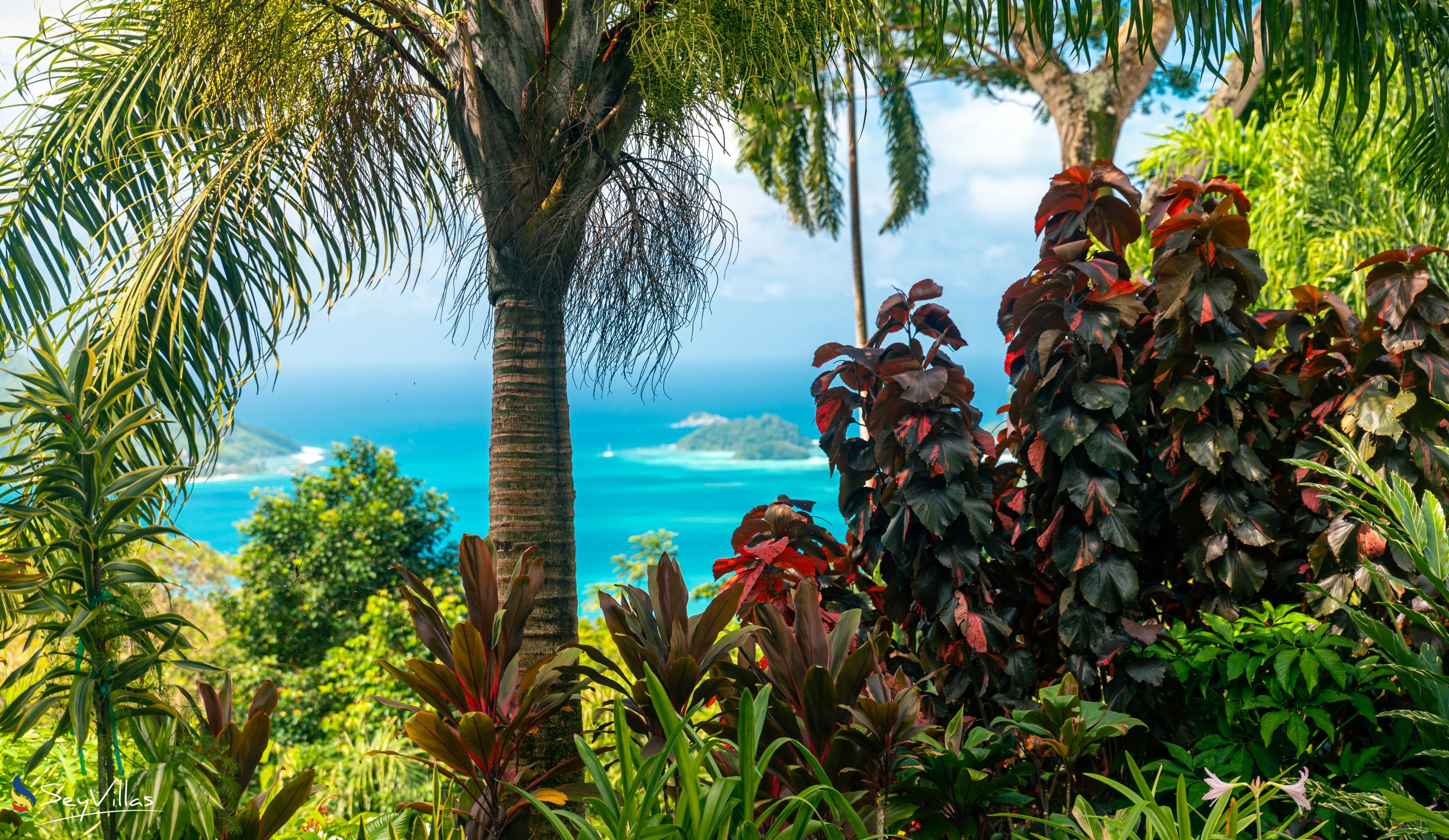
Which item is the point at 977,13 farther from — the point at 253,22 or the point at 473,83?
the point at 253,22

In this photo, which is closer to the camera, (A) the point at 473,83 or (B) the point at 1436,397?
(B) the point at 1436,397

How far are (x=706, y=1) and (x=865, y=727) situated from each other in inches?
67.8

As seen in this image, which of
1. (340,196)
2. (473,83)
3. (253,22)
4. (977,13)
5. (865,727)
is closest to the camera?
(865,727)

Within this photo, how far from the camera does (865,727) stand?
1525 mm

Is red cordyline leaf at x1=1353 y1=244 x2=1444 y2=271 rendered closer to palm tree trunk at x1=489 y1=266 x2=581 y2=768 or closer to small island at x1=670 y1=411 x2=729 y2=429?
palm tree trunk at x1=489 y1=266 x2=581 y2=768

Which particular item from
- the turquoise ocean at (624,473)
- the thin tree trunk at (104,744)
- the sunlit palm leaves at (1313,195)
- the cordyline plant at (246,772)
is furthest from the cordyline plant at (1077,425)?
the turquoise ocean at (624,473)

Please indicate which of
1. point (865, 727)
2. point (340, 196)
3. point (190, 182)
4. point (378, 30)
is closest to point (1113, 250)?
point (865, 727)

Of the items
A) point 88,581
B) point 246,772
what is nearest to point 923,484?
point 246,772

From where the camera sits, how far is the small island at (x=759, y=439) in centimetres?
2833

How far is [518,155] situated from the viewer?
94.7 inches

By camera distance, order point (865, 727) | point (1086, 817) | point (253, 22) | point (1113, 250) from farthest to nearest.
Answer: point (253, 22) < point (1113, 250) < point (865, 727) < point (1086, 817)

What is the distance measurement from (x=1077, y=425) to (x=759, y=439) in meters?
25.8

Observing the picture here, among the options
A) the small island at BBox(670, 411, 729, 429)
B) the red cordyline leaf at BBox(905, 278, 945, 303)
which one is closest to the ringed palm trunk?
the red cordyline leaf at BBox(905, 278, 945, 303)

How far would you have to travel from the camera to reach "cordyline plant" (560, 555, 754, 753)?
1.70 m
